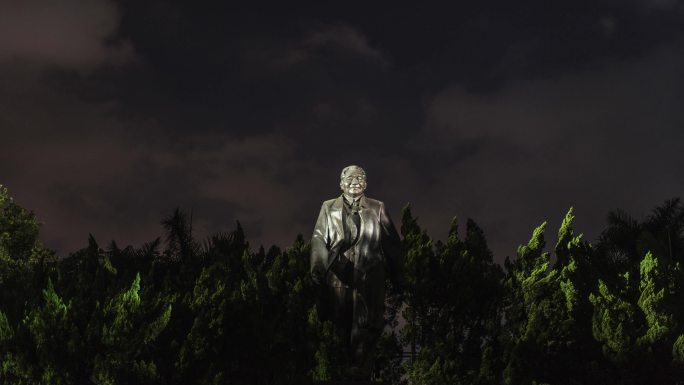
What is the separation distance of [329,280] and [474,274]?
11171 mm

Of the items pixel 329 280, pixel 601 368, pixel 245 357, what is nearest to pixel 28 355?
pixel 245 357

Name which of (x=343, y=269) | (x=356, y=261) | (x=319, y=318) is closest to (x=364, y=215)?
(x=356, y=261)

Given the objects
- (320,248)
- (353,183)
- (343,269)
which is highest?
(353,183)

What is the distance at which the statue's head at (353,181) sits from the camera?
33.4 feet

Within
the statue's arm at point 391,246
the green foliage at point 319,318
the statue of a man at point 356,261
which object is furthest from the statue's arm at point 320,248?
the green foliage at point 319,318

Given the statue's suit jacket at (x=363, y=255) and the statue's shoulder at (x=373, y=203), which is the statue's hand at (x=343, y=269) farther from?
the statue's shoulder at (x=373, y=203)

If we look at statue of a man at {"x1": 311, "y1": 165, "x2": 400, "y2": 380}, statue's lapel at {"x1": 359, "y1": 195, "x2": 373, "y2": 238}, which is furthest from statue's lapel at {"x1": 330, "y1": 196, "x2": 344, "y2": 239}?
statue's lapel at {"x1": 359, "y1": 195, "x2": 373, "y2": 238}

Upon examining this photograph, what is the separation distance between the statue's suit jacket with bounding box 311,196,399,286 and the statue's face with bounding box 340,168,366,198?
0.12 metres

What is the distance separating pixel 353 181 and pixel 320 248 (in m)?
0.89

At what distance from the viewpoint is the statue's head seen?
33.4 feet

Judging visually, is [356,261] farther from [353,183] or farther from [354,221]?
[353,183]

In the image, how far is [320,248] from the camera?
10094mm

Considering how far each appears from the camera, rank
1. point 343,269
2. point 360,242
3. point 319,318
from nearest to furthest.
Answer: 1. point 343,269
2. point 360,242
3. point 319,318

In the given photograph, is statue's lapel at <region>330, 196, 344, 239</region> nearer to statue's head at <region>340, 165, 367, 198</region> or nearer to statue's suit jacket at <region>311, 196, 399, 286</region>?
statue's suit jacket at <region>311, 196, 399, 286</region>
